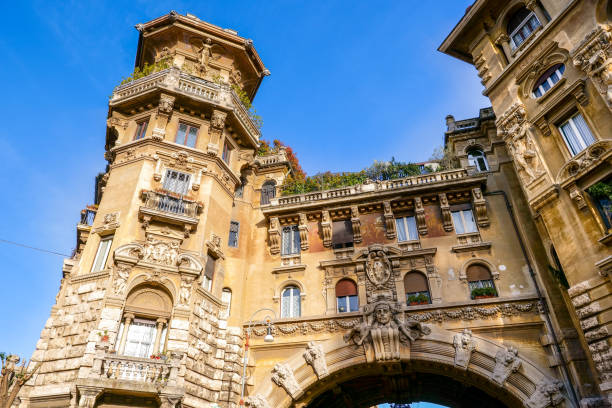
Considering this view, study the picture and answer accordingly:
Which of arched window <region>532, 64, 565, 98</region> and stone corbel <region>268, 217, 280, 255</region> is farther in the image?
stone corbel <region>268, 217, 280, 255</region>

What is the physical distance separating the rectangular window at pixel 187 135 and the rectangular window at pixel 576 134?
1673 centimetres

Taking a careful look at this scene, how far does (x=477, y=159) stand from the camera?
72.9ft

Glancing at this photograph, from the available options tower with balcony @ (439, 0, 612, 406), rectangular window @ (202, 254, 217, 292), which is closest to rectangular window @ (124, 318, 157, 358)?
rectangular window @ (202, 254, 217, 292)

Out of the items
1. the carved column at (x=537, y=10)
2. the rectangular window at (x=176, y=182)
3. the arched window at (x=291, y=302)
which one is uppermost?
the carved column at (x=537, y=10)

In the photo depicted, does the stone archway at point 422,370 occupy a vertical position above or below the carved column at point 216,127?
below

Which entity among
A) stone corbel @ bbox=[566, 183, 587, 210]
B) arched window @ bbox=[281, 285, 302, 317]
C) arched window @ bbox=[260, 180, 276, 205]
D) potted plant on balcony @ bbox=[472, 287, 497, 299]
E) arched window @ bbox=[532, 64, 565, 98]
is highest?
arched window @ bbox=[260, 180, 276, 205]

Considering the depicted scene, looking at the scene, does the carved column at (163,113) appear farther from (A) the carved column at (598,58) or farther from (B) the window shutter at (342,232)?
(A) the carved column at (598,58)

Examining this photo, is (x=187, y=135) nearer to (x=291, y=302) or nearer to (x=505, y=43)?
(x=291, y=302)

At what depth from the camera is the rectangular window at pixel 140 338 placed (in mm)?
15056

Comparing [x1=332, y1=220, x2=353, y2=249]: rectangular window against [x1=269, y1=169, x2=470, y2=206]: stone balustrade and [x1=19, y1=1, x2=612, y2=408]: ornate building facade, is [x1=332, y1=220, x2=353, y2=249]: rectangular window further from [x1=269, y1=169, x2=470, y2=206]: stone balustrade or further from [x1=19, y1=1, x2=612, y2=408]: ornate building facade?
[x1=269, y1=169, x2=470, y2=206]: stone balustrade

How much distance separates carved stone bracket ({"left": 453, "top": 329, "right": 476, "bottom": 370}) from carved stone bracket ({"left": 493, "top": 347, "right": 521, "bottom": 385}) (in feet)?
3.30

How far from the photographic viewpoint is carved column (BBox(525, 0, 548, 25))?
55.9 feet

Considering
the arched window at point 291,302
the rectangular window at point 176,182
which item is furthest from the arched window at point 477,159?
the rectangular window at point 176,182

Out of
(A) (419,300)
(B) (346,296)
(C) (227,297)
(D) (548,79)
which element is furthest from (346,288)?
(D) (548,79)
